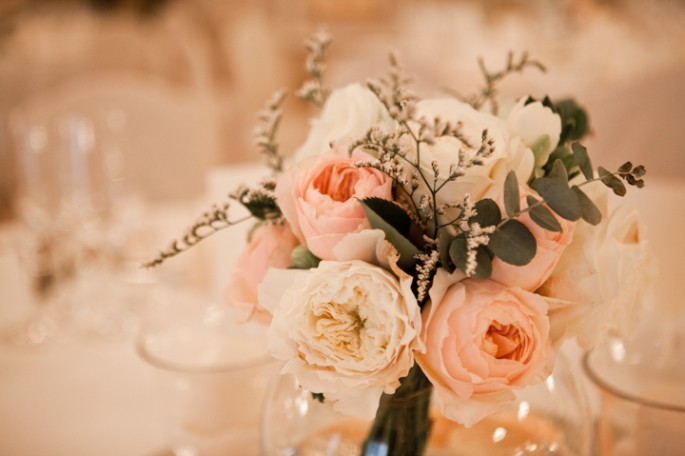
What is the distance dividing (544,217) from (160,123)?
236 cm

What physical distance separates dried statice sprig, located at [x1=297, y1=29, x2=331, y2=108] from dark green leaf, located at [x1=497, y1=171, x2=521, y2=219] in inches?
9.1

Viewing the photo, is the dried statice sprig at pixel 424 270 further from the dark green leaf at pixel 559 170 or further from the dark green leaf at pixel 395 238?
the dark green leaf at pixel 559 170

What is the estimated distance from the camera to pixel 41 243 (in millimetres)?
1455

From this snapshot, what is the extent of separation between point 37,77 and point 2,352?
4775 mm

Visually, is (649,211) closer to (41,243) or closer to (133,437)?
(133,437)

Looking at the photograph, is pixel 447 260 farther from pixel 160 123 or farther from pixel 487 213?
pixel 160 123

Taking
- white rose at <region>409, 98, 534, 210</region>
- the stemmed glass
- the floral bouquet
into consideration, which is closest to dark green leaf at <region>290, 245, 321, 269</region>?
the floral bouquet

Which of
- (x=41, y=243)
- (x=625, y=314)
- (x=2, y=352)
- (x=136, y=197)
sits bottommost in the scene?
(x=2, y=352)

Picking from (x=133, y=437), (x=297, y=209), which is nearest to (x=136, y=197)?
(x=133, y=437)

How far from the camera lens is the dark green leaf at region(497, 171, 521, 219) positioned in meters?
0.49

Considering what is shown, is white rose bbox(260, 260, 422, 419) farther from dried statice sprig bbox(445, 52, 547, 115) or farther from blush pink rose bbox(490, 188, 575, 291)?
dried statice sprig bbox(445, 52, 547, 115)

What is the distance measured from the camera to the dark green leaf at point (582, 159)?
0.53 meters

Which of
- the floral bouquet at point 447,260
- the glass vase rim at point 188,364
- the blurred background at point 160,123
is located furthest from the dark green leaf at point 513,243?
the glass vase rim at point 188,364

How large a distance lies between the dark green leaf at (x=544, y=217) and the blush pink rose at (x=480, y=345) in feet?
0.18
